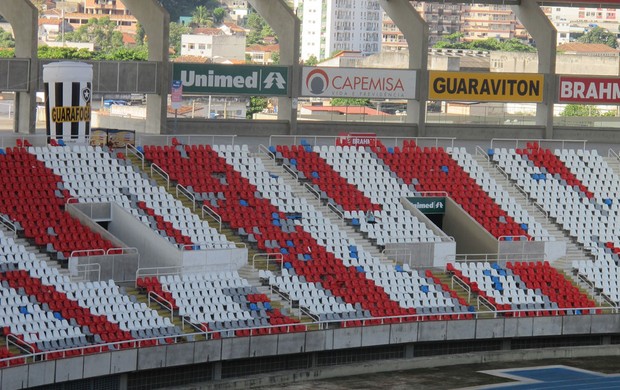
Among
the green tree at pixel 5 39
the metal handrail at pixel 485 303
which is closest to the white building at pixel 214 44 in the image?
the green tree at pixel 5 39

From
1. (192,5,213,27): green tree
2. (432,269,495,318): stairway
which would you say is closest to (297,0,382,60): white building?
(192,5,213,27): green tree

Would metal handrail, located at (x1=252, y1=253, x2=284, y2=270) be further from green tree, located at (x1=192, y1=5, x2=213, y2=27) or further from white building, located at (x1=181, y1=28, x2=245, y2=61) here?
green tree, located at (x1=192, y1=5, x2=213, y2=27)

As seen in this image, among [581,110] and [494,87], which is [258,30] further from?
[494,87]

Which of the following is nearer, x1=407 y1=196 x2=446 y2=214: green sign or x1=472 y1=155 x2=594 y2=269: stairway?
x1=472 y1=155 x2=594 y2=269: stairway

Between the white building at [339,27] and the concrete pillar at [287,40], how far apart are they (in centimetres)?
9958

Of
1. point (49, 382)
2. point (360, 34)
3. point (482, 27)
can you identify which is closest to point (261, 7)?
point (49, 382)

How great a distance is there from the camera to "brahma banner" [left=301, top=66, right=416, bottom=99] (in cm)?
4453

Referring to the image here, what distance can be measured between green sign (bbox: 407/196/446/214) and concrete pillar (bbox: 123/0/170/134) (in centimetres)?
795

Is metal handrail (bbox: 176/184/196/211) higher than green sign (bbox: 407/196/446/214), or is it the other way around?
metal handrail (bbox: 176/184/196/211)

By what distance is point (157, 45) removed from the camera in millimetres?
41969

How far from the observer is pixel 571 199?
43031 millimetres

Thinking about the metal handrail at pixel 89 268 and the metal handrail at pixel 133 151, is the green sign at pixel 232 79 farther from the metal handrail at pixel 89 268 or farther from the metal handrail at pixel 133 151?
the metal handrail at pixel 89 268

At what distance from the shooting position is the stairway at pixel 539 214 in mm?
40594

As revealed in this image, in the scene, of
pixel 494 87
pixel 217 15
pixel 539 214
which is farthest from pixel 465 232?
pixel 217 15
